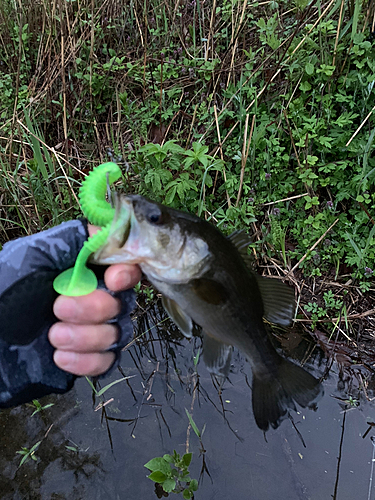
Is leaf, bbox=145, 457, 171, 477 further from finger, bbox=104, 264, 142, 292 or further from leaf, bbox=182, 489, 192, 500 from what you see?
finger, bbox=104, 264, 142, 292

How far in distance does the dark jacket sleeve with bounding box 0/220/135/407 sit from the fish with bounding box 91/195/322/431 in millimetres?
261

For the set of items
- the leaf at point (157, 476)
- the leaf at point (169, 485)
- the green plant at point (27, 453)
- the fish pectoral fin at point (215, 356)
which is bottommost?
the green plant at point (27, 453)

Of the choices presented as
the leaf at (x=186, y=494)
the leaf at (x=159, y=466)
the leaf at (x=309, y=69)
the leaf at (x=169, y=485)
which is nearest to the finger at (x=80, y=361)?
the leaf at (x=159, y=466)

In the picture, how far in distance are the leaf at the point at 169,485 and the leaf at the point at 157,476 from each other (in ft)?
0.07

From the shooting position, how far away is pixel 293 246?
2822 millimetres

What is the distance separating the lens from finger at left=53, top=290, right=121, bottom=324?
4.40 ft

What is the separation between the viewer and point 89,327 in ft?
4.59

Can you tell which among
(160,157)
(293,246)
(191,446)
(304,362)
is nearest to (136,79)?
(160,157)

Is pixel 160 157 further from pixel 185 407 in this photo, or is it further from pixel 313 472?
pixel 313 472

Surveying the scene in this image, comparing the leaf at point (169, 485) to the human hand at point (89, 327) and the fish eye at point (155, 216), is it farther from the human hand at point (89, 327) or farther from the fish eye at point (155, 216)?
the fish eye at point (155, 216)

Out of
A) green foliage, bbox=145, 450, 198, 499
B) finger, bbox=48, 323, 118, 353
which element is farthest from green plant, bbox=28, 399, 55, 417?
finger, bbox=48, 323, 118, 353

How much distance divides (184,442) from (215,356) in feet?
2.79

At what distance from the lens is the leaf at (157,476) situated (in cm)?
169

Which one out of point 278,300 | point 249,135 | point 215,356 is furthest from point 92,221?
point 249,135
